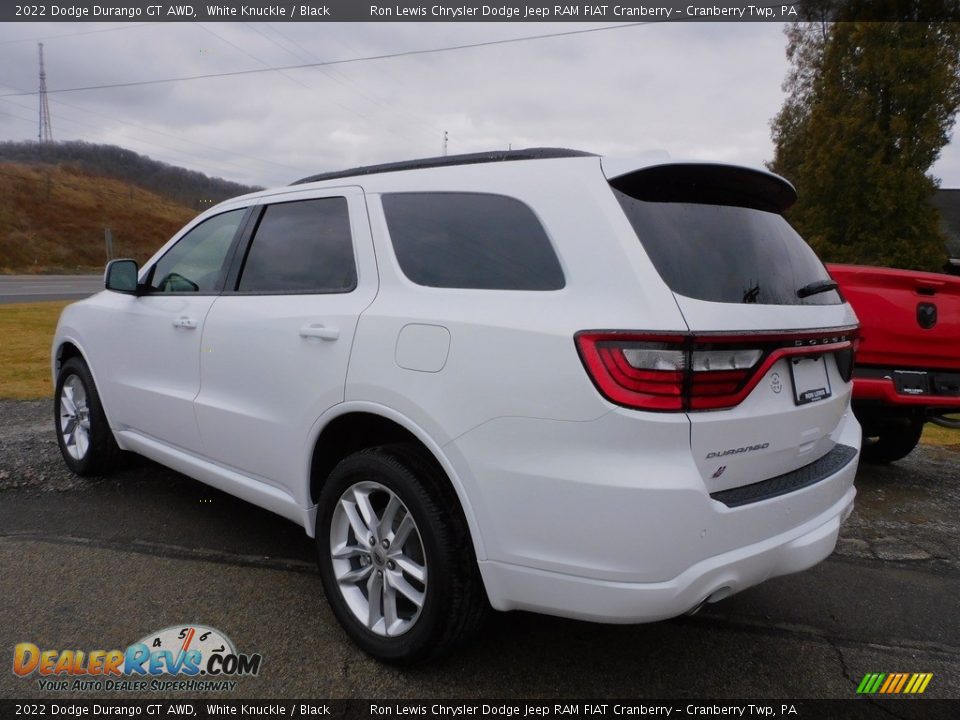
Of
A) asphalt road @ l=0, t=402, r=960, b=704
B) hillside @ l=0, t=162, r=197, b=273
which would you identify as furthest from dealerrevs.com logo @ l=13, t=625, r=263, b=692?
hillside @ l=0, t=162, r=197, b=273

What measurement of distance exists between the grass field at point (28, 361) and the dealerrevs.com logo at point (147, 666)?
5255 mm

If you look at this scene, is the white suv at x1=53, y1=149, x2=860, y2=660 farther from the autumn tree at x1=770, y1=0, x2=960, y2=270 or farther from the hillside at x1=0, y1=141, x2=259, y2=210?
the hillside at x1=0, y1=141, x2=259, y2=210

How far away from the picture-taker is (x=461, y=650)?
259 centimetres

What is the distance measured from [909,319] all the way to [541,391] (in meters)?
3.31

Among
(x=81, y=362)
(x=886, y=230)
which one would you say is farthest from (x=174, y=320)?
(x=886, y=230)

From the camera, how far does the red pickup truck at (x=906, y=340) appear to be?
4.28 metres

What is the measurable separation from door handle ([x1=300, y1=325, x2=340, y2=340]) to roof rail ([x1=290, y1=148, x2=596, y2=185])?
749 mm

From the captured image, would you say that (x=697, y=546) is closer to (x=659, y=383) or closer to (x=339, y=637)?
(x=659, y=383)

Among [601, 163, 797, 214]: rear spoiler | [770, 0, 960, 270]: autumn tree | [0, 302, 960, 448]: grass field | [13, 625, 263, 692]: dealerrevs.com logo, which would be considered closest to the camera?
[601, 163, 797, 214]: rear spoiler

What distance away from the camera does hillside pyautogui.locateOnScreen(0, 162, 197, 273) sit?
6184 centimetres

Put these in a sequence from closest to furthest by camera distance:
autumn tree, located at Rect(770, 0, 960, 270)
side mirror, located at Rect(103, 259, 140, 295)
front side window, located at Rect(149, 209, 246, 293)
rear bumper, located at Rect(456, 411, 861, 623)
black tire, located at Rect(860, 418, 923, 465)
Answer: rear bumper, located at Rect(456, 411, 861, 623), front side window, located at Rect(149, 209, 246, 293), side mirror, located at Rect(103, 259, 140, 295), black tire, located at Rect(860, 418, 923, 465), autumn tree, located at Rect(770, 0, 960, 270)

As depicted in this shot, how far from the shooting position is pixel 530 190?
2.34 m

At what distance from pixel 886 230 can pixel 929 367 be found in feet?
74.7

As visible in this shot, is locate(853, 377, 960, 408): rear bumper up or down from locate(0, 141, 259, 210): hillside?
down
